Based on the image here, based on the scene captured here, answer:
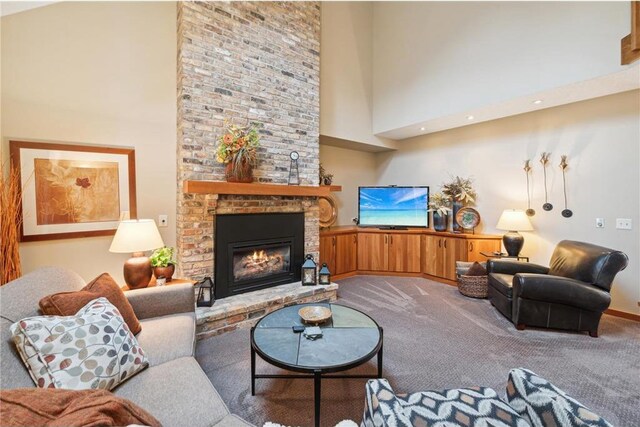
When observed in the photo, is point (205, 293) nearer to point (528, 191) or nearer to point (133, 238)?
point (133, 238)

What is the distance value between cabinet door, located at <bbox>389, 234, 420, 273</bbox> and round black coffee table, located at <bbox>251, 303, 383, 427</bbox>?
8.96 ft

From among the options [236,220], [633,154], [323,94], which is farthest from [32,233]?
[633,154]

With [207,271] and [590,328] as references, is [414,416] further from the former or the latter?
[590,328]

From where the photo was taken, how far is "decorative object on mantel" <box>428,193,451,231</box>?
14.5 feet

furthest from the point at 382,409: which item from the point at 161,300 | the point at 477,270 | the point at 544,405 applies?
the point at 477,270

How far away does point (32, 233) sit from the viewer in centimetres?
225

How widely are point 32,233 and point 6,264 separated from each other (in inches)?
13.1

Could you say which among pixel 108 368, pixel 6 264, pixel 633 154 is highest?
pixel 633 154

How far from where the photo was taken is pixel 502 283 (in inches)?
116

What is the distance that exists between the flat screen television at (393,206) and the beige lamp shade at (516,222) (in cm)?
123

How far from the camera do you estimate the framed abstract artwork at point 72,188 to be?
2.23 m

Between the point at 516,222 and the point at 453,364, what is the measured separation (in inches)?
94.3

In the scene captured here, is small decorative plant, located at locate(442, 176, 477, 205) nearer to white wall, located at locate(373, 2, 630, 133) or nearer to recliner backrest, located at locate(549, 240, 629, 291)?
white wall, located at locate(373, 2, 630, 133)

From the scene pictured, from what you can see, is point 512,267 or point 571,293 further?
point 512,267
